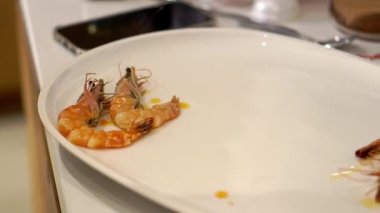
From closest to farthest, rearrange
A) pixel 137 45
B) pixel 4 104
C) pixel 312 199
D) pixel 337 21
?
pixel 312 199, pixel 137 45, pixel 337 21, pixel 4 104

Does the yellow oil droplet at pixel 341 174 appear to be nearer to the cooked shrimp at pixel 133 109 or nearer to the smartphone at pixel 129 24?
the cooked shrimp at pixel 133 109

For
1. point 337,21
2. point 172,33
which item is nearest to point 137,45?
point 172,33

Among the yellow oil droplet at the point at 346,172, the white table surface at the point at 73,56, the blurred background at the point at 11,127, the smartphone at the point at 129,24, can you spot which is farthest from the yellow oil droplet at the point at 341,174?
the blurred background at the point at 11,127

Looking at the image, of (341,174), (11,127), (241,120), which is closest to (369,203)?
(341,174)

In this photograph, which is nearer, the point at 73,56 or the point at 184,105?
the point at 184,105

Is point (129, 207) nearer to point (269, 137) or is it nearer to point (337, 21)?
point (269, 137)

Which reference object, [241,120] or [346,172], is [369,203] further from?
[241,120]
